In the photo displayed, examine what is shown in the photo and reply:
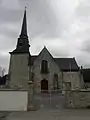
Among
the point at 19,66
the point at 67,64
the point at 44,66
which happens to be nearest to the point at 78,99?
the point at 44,66

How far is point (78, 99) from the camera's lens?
1535cm

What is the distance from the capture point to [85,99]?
15.3 meters

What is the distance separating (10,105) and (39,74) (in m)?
20.2

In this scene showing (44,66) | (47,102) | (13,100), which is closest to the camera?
(13,100)

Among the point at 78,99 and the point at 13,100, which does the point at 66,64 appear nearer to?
the point at 78,99

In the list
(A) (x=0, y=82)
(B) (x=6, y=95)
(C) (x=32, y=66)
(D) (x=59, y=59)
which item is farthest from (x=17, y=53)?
(B) (x=6, y=95)

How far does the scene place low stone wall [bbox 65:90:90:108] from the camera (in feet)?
50.1

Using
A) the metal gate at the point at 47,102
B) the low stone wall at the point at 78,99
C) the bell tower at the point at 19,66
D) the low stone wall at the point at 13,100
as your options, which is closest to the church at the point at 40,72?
the bell tower at the point at 19,66

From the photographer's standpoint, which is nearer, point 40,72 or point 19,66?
point 40,72

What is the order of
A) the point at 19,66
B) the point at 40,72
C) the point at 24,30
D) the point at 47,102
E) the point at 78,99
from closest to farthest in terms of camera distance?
the point at 78,99 < the point at 47,102 < the point at 40,72 < the point at 19,66 < the point at 24,30

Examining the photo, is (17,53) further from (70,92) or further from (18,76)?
(70,92)

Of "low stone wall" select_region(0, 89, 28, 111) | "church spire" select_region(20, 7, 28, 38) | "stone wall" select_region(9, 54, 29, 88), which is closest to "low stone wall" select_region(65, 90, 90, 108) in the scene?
"low stone wall" select_region(0, 89, 28, 111)

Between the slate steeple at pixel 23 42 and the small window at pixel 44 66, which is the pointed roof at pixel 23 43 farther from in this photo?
the small window at pixel 44 66

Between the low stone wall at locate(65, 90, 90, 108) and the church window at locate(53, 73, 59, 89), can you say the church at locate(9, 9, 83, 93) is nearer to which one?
the church window at locate(53, 73, 59, 89)
